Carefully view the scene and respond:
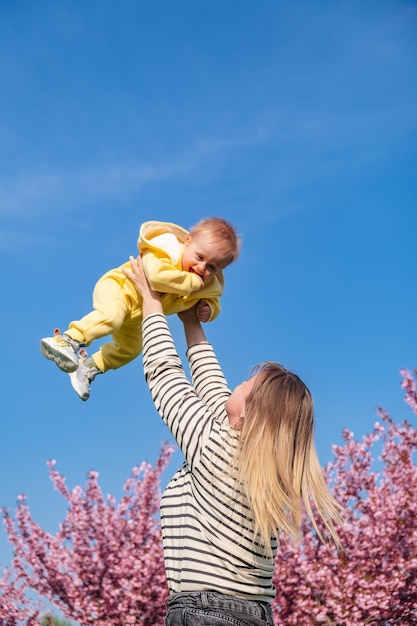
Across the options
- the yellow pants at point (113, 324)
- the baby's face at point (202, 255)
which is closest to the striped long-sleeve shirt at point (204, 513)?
the yellow pants at point (113, 324)

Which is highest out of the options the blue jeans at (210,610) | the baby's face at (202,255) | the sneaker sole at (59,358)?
the baby's face at (202,255)

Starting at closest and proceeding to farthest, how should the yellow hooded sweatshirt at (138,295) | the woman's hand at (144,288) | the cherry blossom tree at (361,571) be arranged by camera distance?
the woman's hand at (144,288) < the yellow hooded sweatshirt at (138,295) < the cherry blossom tree at (361,571)

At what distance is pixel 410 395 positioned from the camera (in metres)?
9.77

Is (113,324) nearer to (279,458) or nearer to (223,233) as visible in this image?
(223,233)

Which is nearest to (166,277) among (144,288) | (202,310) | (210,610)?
(144,288)

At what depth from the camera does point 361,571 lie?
837 cm

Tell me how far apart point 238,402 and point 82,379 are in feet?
3.43

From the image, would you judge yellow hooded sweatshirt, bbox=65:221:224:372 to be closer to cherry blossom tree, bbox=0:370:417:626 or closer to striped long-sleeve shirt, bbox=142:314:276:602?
striped long-sleeve shirt, bbox=142:314:276:602

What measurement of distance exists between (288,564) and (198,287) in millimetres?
6052

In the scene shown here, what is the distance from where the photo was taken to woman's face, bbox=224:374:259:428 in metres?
2.58

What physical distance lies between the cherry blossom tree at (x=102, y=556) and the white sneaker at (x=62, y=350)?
6.04m

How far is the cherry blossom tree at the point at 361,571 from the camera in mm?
8156

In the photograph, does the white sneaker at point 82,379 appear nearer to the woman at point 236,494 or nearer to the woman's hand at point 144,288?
the woman's hand at point 144,288

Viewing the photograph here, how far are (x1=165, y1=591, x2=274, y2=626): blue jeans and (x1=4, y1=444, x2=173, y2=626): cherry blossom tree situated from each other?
6.57 metres
